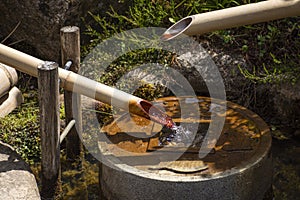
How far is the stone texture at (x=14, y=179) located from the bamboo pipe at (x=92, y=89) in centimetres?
69

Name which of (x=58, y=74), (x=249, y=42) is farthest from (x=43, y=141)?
(x=249, y=42)

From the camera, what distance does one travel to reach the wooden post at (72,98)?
15.7 ft

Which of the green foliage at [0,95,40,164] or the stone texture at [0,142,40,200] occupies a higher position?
the stone texture at [0,142,40,200]

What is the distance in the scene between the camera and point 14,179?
4.34 metres

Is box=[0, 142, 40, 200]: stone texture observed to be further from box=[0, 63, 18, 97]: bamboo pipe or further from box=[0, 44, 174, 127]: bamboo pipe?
box=[0, 44, 174, 127]: bamboo pipe

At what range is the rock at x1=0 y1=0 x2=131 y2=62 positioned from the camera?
5.92 metres

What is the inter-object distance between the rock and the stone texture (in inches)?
69.1

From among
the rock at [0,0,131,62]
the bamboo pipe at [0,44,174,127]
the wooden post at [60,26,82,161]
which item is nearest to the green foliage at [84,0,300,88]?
the rock at [0,0,131,62]

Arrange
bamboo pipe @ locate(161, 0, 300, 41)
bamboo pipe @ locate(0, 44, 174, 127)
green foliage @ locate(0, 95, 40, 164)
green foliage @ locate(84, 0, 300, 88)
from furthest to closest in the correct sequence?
green foliage @ locate(84, 0, 300, 88), green foliage @ locate(0, 95, 40, 164), bamboo pipe @ locate(0, 44, 174, 127), bamboo pipe @ locate(161, 0, 300, 41)

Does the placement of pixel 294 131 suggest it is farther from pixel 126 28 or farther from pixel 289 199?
pixel 126 28

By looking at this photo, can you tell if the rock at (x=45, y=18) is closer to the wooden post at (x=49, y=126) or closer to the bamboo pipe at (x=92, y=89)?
the bamboo pipe at (x=92, y=89)

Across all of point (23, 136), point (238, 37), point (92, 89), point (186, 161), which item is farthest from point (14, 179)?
point (238, 37)

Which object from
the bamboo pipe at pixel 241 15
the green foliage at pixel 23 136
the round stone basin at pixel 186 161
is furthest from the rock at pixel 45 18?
the bamboo pipe at pixel 241 15

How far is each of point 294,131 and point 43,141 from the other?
257 cm
